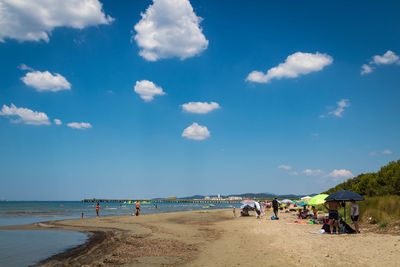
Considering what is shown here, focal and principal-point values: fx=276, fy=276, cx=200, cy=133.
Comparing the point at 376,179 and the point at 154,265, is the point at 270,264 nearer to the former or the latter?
the point at 154,265

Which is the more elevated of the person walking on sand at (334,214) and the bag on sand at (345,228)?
the person walking on sand at (334,214)

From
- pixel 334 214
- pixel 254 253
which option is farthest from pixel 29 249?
pixel 334 214

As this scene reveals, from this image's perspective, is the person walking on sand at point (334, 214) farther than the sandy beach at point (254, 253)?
Yes

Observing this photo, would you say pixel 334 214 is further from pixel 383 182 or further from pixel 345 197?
pixel 383 182

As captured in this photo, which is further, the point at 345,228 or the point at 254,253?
the point at 345,228

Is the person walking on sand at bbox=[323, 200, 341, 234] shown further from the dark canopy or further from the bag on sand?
the bag on sand

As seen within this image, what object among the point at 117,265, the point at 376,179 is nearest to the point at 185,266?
the point at 117,265

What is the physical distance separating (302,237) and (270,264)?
5538mm

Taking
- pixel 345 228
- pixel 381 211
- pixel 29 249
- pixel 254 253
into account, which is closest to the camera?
pixel 254 253

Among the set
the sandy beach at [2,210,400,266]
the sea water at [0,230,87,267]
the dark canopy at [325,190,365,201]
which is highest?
the dark canopy at [325,190,365,201]

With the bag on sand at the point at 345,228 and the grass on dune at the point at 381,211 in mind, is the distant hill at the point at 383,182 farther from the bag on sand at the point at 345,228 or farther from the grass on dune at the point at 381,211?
the bag on sand at the point at 345,228

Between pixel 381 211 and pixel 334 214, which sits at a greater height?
pixel 334 214

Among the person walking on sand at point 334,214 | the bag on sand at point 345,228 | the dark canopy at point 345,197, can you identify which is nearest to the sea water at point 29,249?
the person walking on sand at point 334,214

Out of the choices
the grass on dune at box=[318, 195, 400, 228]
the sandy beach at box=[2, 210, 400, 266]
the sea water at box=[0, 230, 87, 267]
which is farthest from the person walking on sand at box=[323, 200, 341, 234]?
the sea water at box=[0, 230, 87, 267]
